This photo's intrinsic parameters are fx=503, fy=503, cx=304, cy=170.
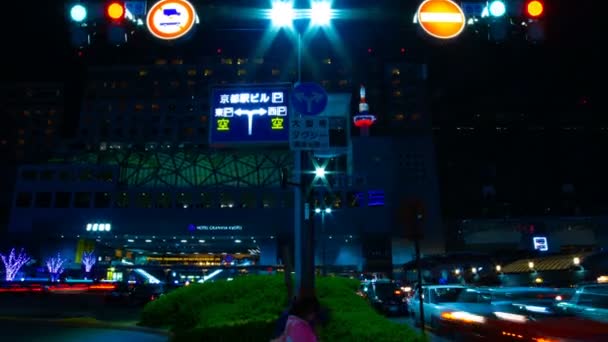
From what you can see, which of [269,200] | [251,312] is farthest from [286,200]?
[251,312]

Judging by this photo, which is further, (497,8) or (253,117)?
(253,117)

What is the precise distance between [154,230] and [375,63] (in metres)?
62.2

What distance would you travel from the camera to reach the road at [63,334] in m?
13.0

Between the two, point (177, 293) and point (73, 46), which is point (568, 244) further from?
point (73, 46)

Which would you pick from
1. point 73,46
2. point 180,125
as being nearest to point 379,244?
point 180,125

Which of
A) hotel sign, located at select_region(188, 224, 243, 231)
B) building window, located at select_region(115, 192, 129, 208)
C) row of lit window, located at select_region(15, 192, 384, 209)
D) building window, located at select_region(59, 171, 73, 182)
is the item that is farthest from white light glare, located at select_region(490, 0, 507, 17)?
building window, located at select_region(59, 171, 73, 182)

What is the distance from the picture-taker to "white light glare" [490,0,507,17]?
8.90 meters

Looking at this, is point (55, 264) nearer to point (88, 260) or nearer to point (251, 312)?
point (88, 260)

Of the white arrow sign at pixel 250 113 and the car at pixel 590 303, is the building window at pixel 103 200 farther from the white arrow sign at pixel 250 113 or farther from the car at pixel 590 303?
the car at pixel 590 303

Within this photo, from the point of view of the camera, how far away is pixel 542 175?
293 feet

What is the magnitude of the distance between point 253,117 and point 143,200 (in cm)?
7342

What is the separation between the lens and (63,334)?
14.1m

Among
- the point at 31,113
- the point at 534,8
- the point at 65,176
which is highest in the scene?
the point at 31,113

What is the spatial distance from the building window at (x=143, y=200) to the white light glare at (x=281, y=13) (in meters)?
74.9
